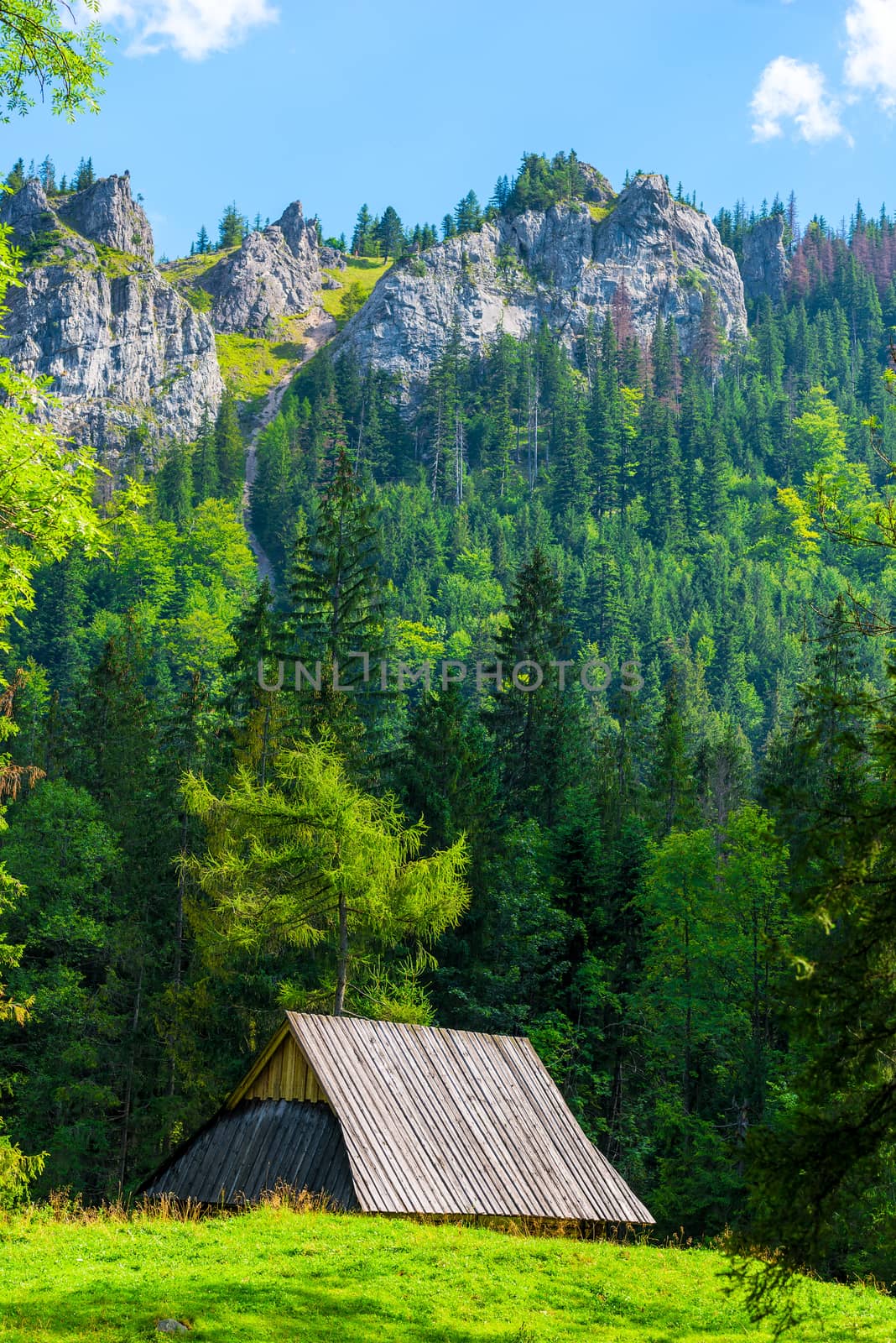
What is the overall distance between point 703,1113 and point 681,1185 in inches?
134

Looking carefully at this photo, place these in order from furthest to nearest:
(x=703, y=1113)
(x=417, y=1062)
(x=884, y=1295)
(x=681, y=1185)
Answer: (x=703, y=1113)
(x=681, y=1185)
(x=417, y=1062)
(x=884, y=1295)

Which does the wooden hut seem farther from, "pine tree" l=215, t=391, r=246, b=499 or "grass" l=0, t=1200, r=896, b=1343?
"pine tree" l=215, t=391, r=246, b=499

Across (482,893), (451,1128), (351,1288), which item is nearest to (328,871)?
(451,1128)

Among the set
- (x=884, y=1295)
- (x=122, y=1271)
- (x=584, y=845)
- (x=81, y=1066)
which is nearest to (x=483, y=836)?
(x=584, y=845)

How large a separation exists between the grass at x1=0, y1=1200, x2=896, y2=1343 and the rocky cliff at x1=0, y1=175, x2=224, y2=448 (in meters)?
155


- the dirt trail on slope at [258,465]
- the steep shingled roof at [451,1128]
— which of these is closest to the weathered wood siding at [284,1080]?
the steep shingled roof at [451,1128]

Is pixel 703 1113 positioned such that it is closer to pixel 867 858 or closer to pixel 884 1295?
pixel 884 1295

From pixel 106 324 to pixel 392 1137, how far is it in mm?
169506

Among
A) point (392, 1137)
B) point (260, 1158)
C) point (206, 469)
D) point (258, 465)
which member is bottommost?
point (260, 1158)

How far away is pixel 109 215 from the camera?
18562cm

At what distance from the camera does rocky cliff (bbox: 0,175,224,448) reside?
17000 cm

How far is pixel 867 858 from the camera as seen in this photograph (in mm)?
9961

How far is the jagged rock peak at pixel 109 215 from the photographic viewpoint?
7303 inches

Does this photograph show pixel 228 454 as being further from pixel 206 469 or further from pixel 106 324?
pixel 106 324
